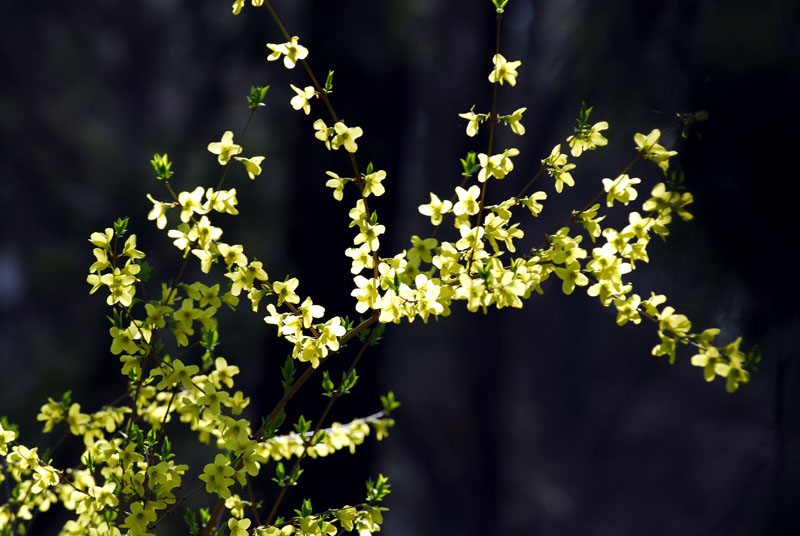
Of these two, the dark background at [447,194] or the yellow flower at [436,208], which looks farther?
the dark background at [447,194]

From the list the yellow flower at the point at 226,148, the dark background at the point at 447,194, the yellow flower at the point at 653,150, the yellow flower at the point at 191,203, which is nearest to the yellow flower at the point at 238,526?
the yellow flower at the point at 191,203

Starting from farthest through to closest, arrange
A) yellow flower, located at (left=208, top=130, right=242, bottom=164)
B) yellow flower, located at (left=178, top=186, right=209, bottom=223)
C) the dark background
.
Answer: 1. the dark background
2. yellow flower, located at (left=208, top=130, right=242, bottom=164)
3. yellow flower, located at (left=178, top=186, right=209, bottom=223)

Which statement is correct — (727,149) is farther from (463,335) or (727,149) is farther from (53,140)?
(53,140)

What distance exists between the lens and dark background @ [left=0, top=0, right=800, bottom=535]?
1.65m

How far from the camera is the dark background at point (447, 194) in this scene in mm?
1646

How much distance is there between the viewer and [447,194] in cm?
548

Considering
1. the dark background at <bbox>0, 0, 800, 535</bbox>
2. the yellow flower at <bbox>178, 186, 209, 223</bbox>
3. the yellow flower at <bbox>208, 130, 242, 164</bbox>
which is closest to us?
the yellow flower at <bbox>178, 186, 209, 223</bbox>

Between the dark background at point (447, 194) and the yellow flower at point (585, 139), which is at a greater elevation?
the dark background at point (447, 194)

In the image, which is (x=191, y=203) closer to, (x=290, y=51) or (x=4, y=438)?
(x=290, y=51)

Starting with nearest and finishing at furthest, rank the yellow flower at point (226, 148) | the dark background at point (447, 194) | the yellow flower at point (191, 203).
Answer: the yellow flower at point (191, 203) < the yellow flower at point (226, 148) < the dark background at point (447, 194)

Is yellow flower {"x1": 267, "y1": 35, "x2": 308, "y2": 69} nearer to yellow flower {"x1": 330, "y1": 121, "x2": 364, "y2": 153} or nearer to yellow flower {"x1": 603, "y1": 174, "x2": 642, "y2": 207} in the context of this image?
yellow flower {"x1": 330, "y1": 121, "x2": 364, "y2": 153}

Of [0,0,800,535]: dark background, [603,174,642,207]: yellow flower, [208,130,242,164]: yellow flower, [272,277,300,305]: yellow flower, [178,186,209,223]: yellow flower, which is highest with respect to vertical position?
[0,0,800,535]: dark background

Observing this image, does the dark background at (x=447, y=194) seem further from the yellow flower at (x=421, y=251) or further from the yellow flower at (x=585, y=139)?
the yellow flower at (x=421, y=251)

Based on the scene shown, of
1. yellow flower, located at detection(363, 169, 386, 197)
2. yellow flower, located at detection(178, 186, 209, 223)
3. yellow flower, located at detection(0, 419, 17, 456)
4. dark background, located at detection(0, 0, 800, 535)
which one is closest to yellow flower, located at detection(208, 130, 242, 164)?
yellow flower, located at detection(178, 186, 209, 223)
